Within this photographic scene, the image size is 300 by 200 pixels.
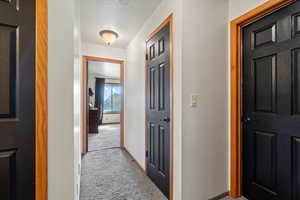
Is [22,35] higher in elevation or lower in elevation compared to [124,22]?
lower

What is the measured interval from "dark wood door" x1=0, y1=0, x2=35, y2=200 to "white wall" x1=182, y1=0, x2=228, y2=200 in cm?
125

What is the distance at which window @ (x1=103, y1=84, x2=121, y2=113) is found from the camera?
7453mm

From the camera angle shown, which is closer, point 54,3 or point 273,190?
point 54,3

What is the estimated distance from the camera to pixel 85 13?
6.98 feet

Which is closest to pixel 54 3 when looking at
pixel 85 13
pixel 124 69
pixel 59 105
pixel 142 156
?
pixel 59 105

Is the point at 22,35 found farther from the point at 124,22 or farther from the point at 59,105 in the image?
A: the point at 124,22

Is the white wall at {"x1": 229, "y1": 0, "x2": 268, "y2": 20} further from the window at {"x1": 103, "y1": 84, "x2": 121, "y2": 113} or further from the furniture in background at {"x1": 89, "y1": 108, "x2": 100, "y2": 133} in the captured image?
the window at {"x1": 103, "y1": 84, "x2": 121, "y2": 113}

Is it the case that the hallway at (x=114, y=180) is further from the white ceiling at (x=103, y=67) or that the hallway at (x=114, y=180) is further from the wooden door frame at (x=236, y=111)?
the white ceiling at (x=103, y=67)

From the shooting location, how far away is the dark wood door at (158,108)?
5.74ft

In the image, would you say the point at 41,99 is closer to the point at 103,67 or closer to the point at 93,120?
the point at 93,120

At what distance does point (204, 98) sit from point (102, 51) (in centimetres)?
268

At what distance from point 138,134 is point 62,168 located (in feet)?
5.83

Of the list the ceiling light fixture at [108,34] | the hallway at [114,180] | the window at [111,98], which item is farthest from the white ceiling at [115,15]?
the window at [111,98]

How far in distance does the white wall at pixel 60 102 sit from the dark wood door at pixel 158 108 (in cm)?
106
